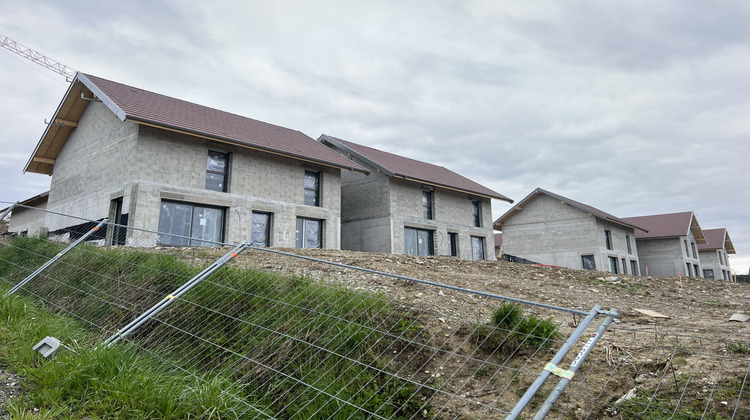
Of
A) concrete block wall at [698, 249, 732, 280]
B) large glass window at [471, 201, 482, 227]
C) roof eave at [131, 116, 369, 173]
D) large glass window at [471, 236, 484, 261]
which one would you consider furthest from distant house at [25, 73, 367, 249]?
concrete block wall at [698, 249, 732, 280]

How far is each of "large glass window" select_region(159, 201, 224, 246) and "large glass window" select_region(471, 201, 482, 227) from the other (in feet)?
45.0

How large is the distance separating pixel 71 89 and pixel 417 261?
14.0 m

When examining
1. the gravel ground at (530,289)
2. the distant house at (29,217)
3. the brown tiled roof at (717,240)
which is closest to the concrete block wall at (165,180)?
the distant house at (29,217)

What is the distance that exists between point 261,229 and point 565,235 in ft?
67.2

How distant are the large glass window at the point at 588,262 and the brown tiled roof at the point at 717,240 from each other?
2153 centimetres

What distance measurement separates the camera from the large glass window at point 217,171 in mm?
14984

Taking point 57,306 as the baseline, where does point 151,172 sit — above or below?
above

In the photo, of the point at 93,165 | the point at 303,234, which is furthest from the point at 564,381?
the point at 93,165

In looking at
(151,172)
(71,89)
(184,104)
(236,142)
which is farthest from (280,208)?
(71,89)

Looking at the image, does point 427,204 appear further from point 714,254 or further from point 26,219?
point 714,254

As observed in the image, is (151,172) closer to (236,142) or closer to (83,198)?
(236,142)

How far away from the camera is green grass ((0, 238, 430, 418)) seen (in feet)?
9.99

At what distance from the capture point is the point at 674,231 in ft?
108

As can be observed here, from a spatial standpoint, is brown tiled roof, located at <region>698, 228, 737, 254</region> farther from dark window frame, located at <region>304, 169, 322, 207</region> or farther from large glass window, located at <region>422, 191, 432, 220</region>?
dark window frame, located at <region>304, 169, 322, 207</region>
